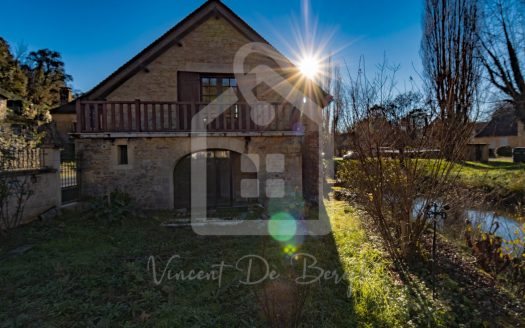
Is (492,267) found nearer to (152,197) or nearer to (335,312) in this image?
(335,312)

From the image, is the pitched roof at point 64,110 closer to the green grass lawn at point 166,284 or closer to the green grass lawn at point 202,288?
the green grass lawn at point 166,284

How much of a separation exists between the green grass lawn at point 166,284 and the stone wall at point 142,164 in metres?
2.17

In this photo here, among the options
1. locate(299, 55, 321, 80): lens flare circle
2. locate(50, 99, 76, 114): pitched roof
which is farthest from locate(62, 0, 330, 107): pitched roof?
locate(50, 99, 76, 114): pitched roof

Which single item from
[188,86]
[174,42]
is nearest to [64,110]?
[174,42]

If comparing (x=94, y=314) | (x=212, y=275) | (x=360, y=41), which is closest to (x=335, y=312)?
(x=212, y=275)

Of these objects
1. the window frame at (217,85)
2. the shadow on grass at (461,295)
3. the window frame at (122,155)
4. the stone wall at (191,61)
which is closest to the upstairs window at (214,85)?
the window frame at (217,85)

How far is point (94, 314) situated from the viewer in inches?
126

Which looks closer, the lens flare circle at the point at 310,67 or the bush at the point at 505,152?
the lens flare circle at the point at 310,67

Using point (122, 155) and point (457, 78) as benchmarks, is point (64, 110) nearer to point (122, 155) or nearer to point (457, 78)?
point (122, 155)

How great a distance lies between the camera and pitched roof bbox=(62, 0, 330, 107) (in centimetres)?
862

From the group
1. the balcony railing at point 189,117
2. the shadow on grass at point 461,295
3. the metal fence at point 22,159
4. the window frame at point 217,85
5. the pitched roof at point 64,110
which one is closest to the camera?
the shadow on grass at point 461,295

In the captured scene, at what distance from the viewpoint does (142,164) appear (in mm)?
8023

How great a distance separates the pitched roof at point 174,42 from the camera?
339 inches

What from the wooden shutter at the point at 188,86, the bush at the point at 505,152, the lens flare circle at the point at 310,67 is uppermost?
the lens flare circle at the point at 310,67
